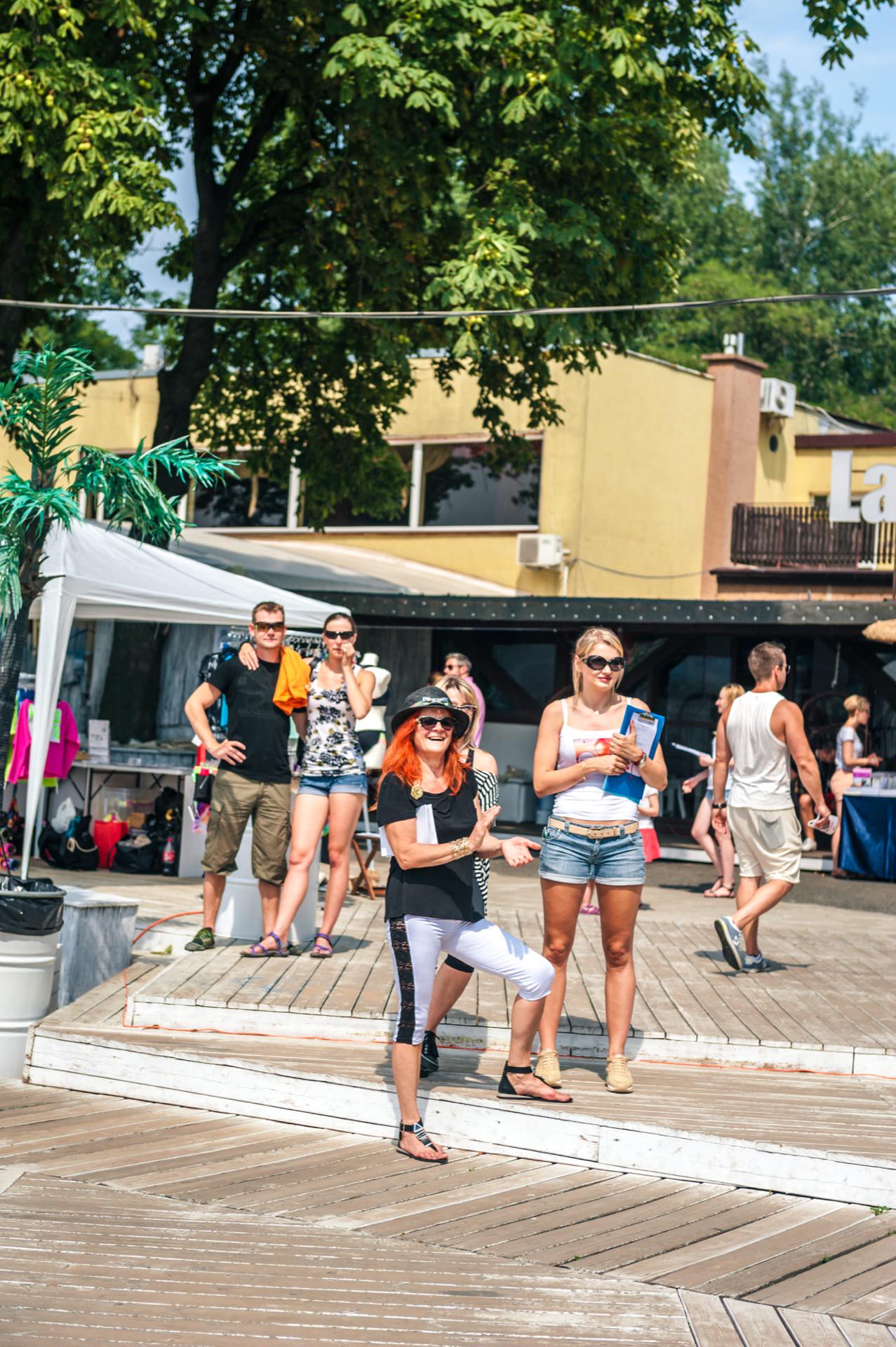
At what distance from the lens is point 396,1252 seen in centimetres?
537

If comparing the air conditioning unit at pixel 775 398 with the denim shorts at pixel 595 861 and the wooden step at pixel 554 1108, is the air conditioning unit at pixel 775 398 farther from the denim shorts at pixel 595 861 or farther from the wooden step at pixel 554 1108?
the denim shorts at pixel 595 861

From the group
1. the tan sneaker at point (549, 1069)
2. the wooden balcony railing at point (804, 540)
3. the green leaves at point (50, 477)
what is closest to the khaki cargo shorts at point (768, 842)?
the tan sneaker at point (549, 1069)

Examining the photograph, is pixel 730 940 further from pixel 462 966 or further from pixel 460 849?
pixel 460 849

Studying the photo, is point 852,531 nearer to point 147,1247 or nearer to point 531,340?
point 531,340

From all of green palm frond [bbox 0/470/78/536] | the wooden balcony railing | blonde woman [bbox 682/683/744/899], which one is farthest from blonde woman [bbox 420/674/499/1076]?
the wooden balcony railing

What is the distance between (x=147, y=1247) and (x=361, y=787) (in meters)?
4.36

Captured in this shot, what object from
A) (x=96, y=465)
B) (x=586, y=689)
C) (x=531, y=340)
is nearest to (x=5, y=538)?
(x=96, y=465)

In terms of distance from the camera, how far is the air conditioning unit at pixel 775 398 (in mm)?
31141

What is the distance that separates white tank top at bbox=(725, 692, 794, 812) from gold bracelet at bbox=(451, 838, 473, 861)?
3.74 metres

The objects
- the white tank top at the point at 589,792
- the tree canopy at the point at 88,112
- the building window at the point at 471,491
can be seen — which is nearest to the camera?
the white tank top at the point at 589,792

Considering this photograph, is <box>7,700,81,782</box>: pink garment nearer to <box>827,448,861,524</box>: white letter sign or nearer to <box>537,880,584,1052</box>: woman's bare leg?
<box>537,880,584,1052</box>: woman's bare leg

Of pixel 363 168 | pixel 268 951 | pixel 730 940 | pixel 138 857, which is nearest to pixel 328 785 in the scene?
pixel 268 951

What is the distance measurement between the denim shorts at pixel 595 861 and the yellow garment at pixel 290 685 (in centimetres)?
291

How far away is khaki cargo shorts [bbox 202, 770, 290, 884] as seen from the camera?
371 inches
